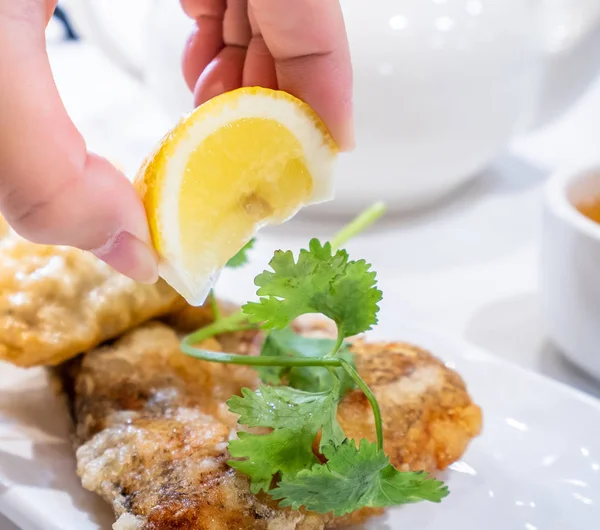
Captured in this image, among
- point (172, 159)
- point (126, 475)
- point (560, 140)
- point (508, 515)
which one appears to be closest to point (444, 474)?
point (508, 515)

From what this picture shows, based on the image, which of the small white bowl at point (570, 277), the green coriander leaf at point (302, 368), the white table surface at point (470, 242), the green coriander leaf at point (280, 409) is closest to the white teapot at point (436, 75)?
the white table surface at point (470, 242)

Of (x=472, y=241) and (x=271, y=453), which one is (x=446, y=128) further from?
(x=271, y=453)

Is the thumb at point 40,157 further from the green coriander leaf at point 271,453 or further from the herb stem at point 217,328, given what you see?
the herb stem at point 217,328

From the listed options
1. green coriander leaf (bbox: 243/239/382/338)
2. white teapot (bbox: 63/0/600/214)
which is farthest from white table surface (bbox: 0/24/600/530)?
green coriander leaf (bbox: 243/239/382/338)

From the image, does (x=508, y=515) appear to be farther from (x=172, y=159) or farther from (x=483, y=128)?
(x=483, y=128)

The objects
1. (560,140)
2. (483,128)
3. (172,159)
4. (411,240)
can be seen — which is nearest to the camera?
(172,159)

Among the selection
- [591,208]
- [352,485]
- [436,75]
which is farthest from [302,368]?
[436,75]
